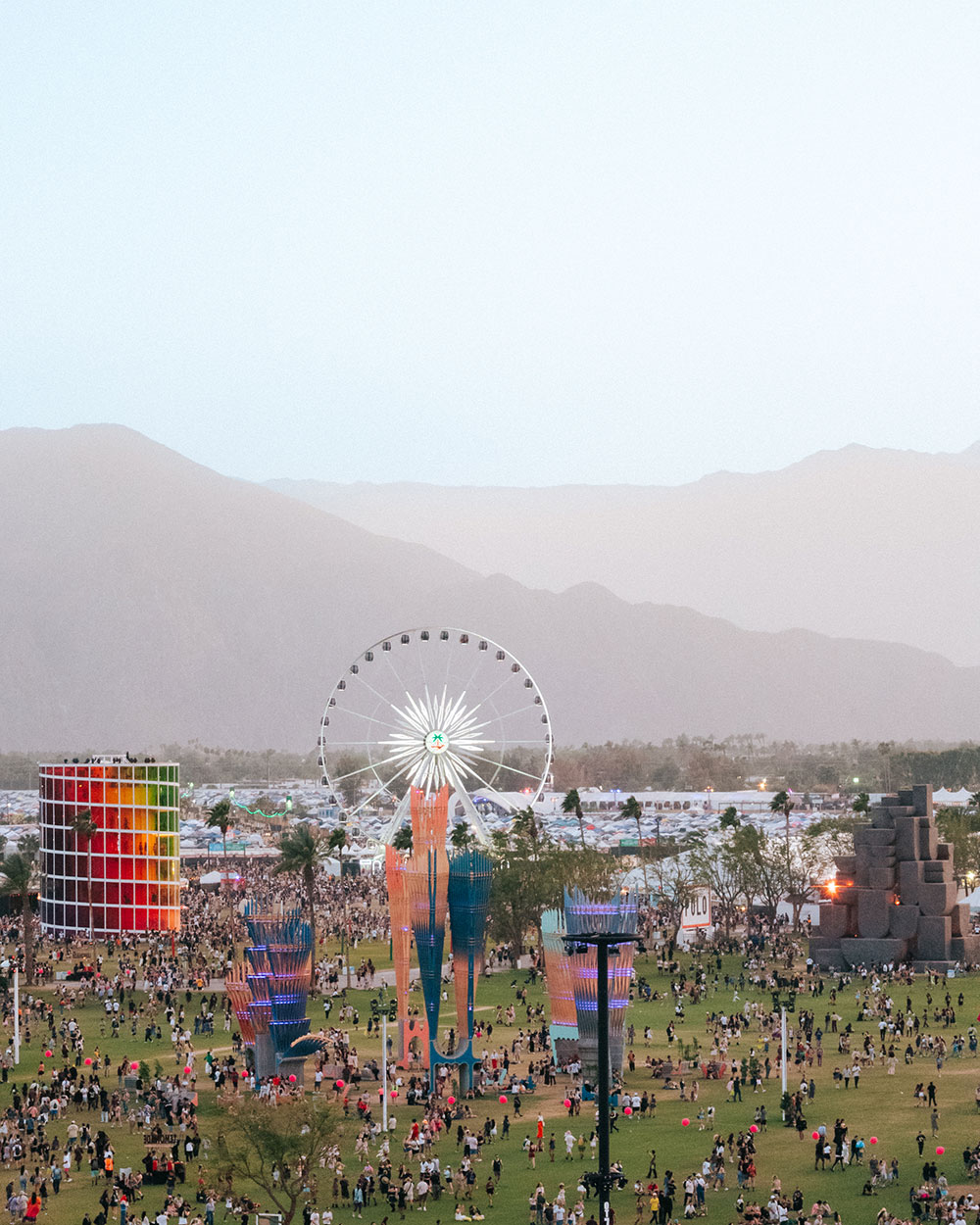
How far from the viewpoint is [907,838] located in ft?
277

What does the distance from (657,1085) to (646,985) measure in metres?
19.2

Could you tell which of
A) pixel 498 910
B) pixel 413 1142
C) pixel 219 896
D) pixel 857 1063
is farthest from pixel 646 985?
pixel 219 896

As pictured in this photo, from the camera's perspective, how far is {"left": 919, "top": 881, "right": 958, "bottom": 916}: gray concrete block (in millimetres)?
82375

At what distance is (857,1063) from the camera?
56938 millimetres

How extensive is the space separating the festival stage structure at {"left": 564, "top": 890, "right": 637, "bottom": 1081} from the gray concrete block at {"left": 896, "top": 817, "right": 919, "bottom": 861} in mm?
34175

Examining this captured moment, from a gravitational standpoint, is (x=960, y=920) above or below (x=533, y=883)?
below

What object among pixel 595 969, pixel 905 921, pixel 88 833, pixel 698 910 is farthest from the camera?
pixel 88 833

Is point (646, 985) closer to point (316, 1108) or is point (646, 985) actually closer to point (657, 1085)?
point (657, 1085)

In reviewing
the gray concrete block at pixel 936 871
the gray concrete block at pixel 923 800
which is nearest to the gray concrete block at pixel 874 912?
the gray concrete block at pixel 936 871

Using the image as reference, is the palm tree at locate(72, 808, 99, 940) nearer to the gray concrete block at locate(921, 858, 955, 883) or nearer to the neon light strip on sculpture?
the neon light strip on sculpture

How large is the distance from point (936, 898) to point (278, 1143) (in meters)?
49.8

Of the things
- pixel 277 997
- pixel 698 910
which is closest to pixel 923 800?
pixel 698 910

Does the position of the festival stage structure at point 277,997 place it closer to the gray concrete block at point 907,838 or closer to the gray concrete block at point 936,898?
the gray concrete block at point 936,898

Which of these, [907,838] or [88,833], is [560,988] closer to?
[907,838]
